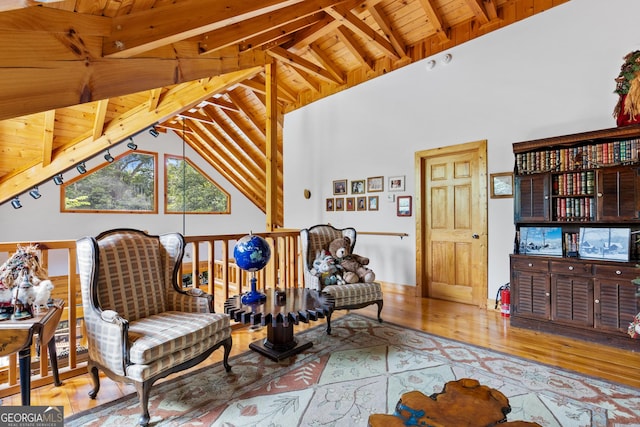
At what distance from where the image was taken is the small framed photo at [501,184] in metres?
3.73

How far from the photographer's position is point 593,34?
3.24 m

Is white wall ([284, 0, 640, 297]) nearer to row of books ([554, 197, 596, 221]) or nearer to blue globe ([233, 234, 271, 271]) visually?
row of books ([554, 197, 596, 221])

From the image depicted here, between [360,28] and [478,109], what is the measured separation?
1.86 meters

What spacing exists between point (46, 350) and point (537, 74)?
5.16 metres

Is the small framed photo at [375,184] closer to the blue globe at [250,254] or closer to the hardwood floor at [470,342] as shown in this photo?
the hardwood floor at [470,342]

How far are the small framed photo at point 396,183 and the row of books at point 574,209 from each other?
76.8 inches

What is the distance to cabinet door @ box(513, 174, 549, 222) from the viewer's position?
10.4 feet

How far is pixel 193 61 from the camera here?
2.57m

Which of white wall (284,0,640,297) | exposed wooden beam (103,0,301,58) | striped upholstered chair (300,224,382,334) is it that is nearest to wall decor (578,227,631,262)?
white wall (284,0,640,297)

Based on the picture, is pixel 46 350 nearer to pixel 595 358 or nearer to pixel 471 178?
pixel 595 358

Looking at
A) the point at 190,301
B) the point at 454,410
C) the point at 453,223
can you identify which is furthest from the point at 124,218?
the point at 454,410

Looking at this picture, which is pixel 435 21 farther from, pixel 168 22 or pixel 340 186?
pixel 168 22

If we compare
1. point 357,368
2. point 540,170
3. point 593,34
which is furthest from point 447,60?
point 357,368

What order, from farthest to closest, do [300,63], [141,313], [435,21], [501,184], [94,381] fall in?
[300,63] → [435,21] → [501,184] → [141,313] → [94,381]
